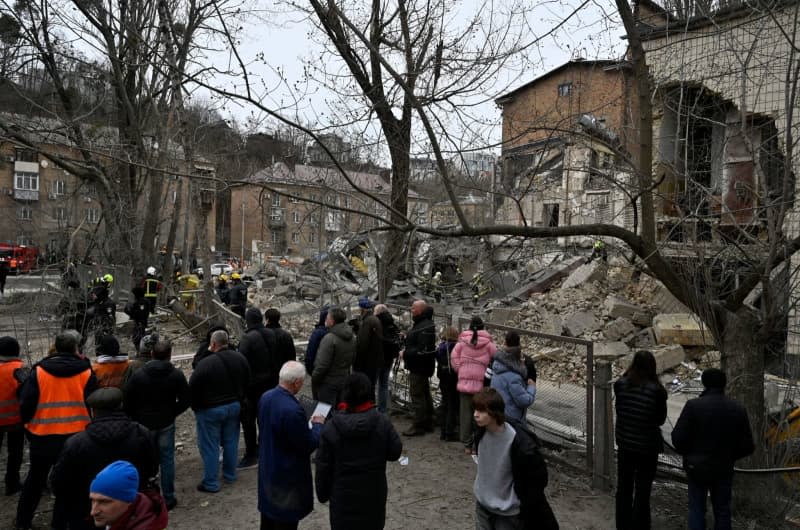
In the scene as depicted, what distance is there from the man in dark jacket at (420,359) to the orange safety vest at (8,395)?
436cm

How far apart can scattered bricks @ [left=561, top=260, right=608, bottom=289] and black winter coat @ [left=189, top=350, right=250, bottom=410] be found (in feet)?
43.7

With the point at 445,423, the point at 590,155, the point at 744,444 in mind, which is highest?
the point at 590,155

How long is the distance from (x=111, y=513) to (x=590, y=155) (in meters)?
6.03

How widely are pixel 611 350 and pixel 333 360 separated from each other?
8.19m

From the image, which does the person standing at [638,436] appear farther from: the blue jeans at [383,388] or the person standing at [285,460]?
the blue jeans at [383,388]

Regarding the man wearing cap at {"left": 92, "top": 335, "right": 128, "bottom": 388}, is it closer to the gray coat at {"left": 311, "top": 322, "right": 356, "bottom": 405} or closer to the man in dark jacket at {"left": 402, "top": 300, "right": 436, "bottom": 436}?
the gray coat at {"left": 311, "top": 322, "right": 356, "bottom": 405}

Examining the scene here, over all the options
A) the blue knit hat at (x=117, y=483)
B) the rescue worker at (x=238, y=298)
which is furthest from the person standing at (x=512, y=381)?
the rescue worker at (x=238, y=298)

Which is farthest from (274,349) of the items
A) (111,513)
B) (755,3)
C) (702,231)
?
(755,3)

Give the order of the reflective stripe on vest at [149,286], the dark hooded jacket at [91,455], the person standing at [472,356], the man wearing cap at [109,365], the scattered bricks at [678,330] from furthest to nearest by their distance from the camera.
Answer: the reflective stripe on vest at [149,286]
the scattered bricks at [678,330]
the person standing at [472,356]
the man wearing cap at [109,365]
the dark hooded jacket at [91,455]

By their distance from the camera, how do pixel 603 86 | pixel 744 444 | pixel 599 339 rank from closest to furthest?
pixel 744 444 → pixel 603 86 → pixel 599 339

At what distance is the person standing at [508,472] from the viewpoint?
379 centimetres

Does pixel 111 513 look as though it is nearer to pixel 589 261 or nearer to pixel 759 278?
pixel 759 278

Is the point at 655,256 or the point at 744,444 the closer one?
the point at 744,444

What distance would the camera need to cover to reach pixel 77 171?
15961 mm
